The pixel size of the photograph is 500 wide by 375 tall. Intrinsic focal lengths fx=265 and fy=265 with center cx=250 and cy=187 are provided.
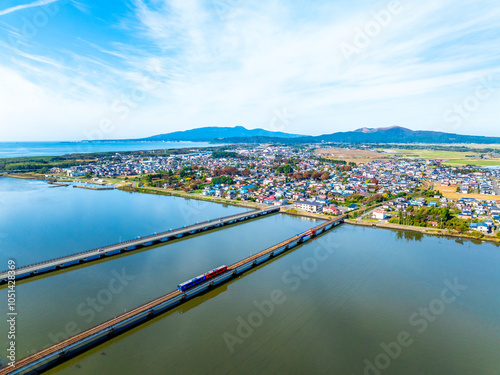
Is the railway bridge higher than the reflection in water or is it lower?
higher

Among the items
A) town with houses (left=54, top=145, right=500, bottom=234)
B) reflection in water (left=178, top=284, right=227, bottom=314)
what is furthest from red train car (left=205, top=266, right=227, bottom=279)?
town with houses (left=54, top=145, right=500, bottom=234)

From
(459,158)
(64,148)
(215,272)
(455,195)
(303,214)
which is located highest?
(64,148)

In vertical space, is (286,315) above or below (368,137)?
below

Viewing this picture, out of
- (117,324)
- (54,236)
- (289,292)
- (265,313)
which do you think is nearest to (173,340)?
(117,324)

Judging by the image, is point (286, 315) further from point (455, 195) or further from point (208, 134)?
point (208, 134)

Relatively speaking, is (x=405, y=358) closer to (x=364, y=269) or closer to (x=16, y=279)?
(x=364, y=269)

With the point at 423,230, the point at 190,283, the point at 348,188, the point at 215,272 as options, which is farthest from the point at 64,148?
the point at 423,230

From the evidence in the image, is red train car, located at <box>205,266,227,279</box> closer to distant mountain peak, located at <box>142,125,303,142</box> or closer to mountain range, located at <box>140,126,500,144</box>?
mountain range, located at <box>140,126,500,144</box>

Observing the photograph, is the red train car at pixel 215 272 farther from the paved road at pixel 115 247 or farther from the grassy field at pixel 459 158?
the grassy field at pixel 459 158
